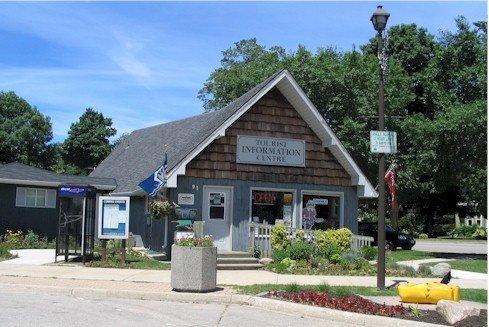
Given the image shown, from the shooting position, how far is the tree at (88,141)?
61.0m

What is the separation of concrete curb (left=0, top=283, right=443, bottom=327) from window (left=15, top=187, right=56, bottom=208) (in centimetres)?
1399

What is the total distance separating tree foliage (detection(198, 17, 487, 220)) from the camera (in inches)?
1024

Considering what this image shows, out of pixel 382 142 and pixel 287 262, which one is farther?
pixel 287 262

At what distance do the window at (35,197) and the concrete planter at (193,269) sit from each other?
16014 mm

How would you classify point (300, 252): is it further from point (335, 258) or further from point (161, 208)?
point (161, 208)

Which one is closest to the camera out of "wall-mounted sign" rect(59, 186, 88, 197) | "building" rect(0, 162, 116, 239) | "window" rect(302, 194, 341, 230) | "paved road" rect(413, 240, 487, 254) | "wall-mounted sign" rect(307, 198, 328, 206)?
"wall-mounted sign" rect(59, 186, 88, 197)

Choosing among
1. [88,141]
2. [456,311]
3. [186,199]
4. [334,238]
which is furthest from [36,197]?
[88,141]

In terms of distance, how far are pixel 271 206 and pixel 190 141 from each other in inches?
147

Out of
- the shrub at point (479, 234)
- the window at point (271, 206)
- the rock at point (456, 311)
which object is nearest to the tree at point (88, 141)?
the shrub at point (479, 234)

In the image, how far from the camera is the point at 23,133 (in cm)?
6172

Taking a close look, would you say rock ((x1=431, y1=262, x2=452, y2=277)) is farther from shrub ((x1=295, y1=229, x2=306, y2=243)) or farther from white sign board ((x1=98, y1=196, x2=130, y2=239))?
white sign board ((x1=98, y1=196, x2=130, y2=239))

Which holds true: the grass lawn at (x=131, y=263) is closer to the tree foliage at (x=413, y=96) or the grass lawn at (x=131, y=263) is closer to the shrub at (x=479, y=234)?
the tree foliage at (x=413, y=96)

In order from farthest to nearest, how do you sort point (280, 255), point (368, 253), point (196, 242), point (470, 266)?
1. point (470, 266)
2. point (368, 253)
3. point (280, 255)
4. point (196, 242)

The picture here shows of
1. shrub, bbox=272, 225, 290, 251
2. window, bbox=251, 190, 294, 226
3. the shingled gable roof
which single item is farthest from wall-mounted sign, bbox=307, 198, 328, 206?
shrub, bbox=272, 225, 290, 251
